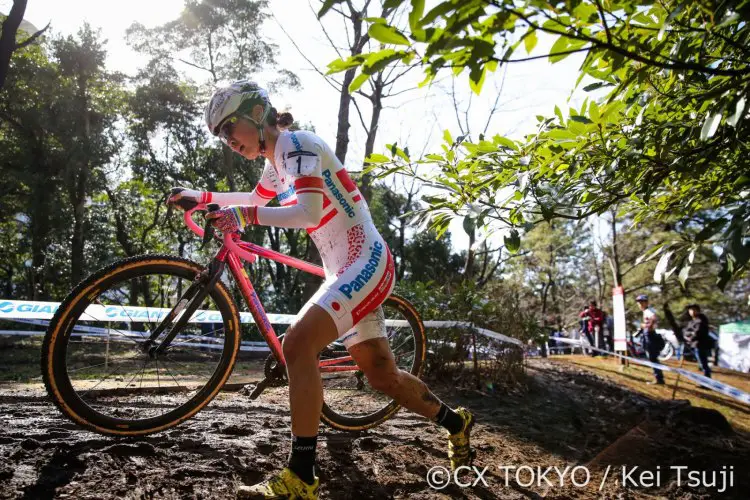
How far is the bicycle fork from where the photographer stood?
3.03m

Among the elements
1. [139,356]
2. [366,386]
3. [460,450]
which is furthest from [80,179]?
[460,450]

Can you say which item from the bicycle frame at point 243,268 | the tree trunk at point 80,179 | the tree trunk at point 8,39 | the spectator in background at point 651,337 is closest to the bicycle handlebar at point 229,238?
the bicycle frame at point 243,268

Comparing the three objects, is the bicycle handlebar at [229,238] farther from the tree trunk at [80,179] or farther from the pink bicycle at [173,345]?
the tree trunk at [80,179]

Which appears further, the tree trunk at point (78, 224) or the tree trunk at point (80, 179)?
the tree trunk at point (80, 179)

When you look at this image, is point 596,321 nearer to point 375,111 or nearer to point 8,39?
point 375,111

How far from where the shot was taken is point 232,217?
2670mm

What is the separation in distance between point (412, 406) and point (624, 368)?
1040cm

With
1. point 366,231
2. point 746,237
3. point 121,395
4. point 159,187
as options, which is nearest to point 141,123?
point 159,187

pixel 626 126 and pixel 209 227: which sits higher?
pixel 626 126

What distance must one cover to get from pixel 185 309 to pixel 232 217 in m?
0.83

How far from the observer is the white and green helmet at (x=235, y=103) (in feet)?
9.34

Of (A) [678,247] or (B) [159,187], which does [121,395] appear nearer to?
(A) [678,247]

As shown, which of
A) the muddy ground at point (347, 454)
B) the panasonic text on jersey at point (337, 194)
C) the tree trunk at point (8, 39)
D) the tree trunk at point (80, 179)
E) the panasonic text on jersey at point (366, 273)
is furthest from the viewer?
the tree trunk at point (80, 179)

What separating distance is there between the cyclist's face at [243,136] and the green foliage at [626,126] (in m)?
0.79
